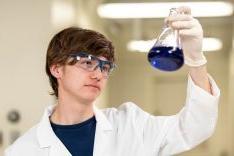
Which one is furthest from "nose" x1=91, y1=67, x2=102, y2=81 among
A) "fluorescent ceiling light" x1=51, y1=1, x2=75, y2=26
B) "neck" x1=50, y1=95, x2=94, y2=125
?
"fluorescent ceiling light" x1=51, y1=1, x2=75, y2=26

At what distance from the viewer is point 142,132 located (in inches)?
72.4

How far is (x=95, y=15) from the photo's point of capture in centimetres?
538

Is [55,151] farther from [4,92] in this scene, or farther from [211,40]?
[211,40]

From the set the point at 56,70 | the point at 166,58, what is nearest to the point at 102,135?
the point at 56,70

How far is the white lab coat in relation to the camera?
1.67m

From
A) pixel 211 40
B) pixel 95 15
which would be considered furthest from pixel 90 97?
pixel 211 40

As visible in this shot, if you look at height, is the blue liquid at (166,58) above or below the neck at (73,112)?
above

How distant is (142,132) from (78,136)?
0.80ft

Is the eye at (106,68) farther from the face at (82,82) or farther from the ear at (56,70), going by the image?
the ear at (56,70)

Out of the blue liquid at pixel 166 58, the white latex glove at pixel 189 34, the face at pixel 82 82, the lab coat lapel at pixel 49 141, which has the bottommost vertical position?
the lab coat lapel at pixel 49 141

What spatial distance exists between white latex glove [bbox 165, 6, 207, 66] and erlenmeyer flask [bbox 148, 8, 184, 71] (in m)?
0.02

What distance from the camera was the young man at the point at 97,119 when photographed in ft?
5.50

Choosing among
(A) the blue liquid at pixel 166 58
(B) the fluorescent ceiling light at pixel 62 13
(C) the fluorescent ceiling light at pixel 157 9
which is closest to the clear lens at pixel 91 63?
(A) the blue liquid at pixel 166 58

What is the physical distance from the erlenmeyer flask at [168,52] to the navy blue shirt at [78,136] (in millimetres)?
421
